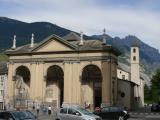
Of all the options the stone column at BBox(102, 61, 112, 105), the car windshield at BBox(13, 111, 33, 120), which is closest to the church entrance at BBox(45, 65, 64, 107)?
the stone column at BBox(102, 61, 112, 105)

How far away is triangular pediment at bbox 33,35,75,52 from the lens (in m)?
68.6

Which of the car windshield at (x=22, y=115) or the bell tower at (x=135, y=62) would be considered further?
the bell tower at (x=135, y=62)

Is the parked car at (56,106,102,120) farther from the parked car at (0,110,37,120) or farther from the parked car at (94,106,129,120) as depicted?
the parked car at (0,110,37,120)

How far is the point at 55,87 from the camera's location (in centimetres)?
7162

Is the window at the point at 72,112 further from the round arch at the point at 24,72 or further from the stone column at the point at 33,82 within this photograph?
the round arch at the point at 24,72

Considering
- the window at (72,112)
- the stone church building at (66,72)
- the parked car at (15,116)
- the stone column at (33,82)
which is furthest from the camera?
the stone column at (33,82)

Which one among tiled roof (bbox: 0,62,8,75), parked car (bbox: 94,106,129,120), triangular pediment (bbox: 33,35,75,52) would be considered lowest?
parked car (bbox: 94,106,129,120)

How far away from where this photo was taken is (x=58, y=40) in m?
69.4

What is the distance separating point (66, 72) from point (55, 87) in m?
5.26

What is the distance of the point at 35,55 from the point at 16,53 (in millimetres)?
3751

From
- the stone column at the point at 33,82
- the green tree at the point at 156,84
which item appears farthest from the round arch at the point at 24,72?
the green tree at the point at 156,84

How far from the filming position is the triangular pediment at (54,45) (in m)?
68.6

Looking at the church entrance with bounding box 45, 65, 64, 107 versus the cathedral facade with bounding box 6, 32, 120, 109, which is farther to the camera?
the church entrance with bounding box 45, 65, 64, 107

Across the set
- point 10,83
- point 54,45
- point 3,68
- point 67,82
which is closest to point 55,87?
point 67,82
